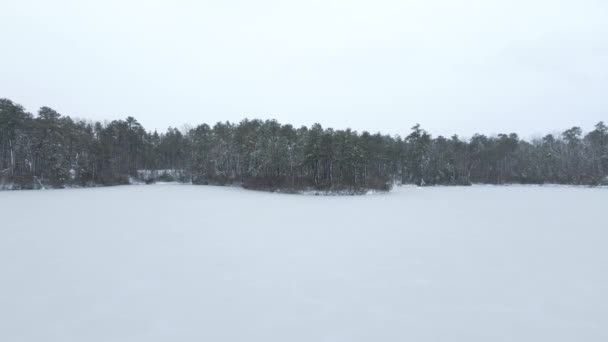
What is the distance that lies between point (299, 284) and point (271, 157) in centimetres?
3620

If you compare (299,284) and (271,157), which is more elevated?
(271,157)

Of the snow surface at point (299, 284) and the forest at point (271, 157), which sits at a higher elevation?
the forest at point (271, 157)

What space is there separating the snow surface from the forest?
26348 millimetres

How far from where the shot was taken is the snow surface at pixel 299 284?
195 inches

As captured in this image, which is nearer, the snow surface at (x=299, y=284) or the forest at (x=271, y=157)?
the snow surface at (x=299, y=284)

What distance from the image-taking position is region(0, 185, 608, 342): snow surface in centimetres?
495

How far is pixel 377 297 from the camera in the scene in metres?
6.30

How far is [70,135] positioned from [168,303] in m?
52.0

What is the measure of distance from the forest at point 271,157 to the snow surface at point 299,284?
26348mm

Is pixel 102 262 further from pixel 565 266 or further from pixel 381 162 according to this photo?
pixel 381 162

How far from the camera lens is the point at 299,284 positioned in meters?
6.95

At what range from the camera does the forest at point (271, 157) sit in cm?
4075

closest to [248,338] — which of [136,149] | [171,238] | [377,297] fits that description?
[377,297]

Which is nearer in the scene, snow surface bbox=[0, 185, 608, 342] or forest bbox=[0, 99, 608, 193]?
snow surface bbox=[0, 185, 608, 342]
